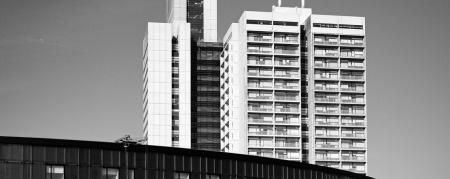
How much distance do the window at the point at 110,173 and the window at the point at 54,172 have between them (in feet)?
12.0

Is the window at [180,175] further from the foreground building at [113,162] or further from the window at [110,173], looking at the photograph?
the window at [110,173]

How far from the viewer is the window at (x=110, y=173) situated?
3137 inches

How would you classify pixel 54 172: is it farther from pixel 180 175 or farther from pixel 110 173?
pixel 180 175

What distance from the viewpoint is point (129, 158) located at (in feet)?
266

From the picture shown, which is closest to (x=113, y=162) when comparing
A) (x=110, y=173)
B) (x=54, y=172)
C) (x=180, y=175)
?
(x=110, y=173)

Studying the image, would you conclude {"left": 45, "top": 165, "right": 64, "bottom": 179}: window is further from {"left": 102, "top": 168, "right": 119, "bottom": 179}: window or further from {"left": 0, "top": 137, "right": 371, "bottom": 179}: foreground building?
{"left": 102, "top": 168, "right": 119, "bottom": 179}: window

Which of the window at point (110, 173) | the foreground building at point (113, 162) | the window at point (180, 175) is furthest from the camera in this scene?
the window at point (180, 175)

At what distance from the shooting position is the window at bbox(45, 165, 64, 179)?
77062 millimetres

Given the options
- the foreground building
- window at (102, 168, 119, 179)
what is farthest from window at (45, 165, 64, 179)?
window at (102, 168, 119, 179)

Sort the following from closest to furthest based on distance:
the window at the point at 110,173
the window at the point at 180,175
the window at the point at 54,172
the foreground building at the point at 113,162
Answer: the foreground building at the point at 113,162, the window at the point at 54,172, the window at the point at 110,173, the window at the point at 180,175

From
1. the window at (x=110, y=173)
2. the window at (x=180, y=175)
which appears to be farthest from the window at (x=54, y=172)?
the window at (x=180, y=175)

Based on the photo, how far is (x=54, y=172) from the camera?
77312 mm

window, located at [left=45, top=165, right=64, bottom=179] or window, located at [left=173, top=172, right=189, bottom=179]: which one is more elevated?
window, located at [left=45, top=165, right=64, bottom=179]

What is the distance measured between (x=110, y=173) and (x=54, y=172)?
16.1 feet
